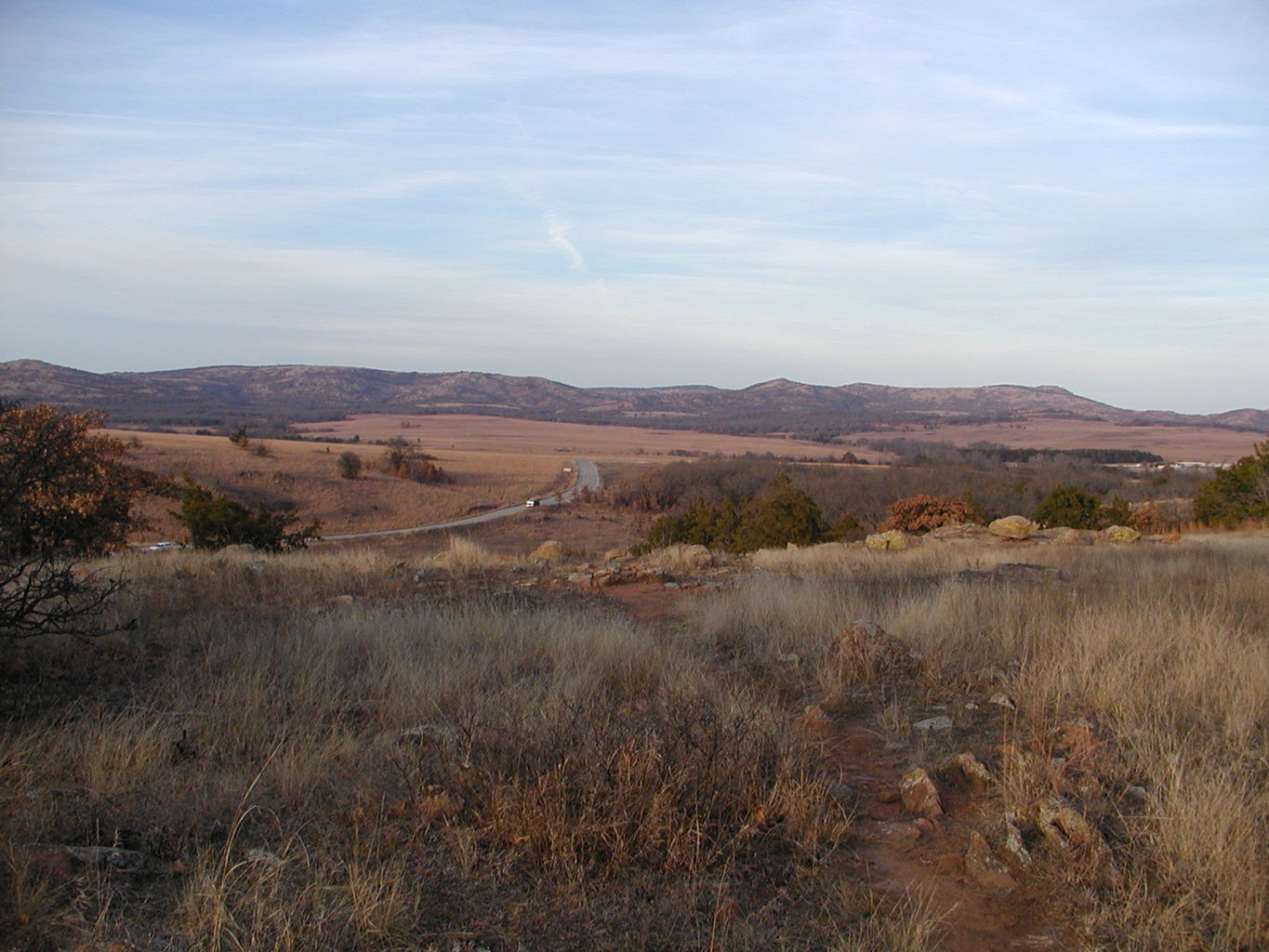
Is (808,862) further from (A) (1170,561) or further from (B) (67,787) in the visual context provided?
(A) (1170,561)

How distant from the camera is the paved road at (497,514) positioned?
46.5 metres

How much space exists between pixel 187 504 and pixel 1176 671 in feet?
67.6

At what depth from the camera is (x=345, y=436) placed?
4373 inches

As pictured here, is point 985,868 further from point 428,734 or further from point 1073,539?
point 1073,539

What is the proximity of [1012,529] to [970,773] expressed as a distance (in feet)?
48.1

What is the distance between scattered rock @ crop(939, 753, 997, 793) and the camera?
12.7 feet

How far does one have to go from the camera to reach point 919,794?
3.73 metres

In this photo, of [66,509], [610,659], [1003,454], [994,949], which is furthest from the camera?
[1003,454]

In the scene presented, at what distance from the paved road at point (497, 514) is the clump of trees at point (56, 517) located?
27081 mm

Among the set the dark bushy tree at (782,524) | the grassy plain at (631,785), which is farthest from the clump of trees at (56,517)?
the dark bushy tree at (782,524)

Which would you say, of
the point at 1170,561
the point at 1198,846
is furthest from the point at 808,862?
the point at 1170,561

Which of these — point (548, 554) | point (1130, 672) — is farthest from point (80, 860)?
point (548, 554)

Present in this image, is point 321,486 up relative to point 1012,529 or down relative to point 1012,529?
down

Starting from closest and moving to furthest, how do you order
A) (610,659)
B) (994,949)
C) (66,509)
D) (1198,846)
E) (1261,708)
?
(994,949) → (1198,846) → (1261,708) → (610,659) → (66,509)
